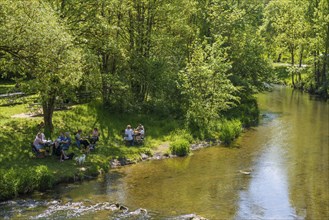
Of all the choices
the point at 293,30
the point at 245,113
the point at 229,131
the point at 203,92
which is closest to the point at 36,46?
the point at 203,92

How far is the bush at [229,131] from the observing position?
3197 centimetres

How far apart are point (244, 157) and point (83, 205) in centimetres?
1265

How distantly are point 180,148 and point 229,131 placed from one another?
6.21m

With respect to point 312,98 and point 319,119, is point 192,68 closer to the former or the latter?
point 319,119

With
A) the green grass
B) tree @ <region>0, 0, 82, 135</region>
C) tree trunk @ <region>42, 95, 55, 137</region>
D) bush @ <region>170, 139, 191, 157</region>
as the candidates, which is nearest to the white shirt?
the green grass

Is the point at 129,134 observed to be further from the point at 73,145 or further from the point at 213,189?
the point at 213,189

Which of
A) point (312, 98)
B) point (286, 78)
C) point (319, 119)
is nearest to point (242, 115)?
point (319, 119)

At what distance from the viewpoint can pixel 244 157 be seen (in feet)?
92.0

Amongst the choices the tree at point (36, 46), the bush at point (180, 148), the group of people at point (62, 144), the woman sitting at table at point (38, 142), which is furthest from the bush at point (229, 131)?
the woman sitting at table at point (38, 142)

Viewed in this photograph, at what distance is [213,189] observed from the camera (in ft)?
71.4

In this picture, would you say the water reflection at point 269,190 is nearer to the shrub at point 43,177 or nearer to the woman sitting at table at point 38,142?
the shrub at point 43,177

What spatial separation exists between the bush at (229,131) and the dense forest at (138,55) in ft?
3.41

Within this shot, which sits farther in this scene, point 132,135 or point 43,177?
point 132,135

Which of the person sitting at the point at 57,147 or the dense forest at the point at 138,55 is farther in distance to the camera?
the person sitting at the point at 57,147
